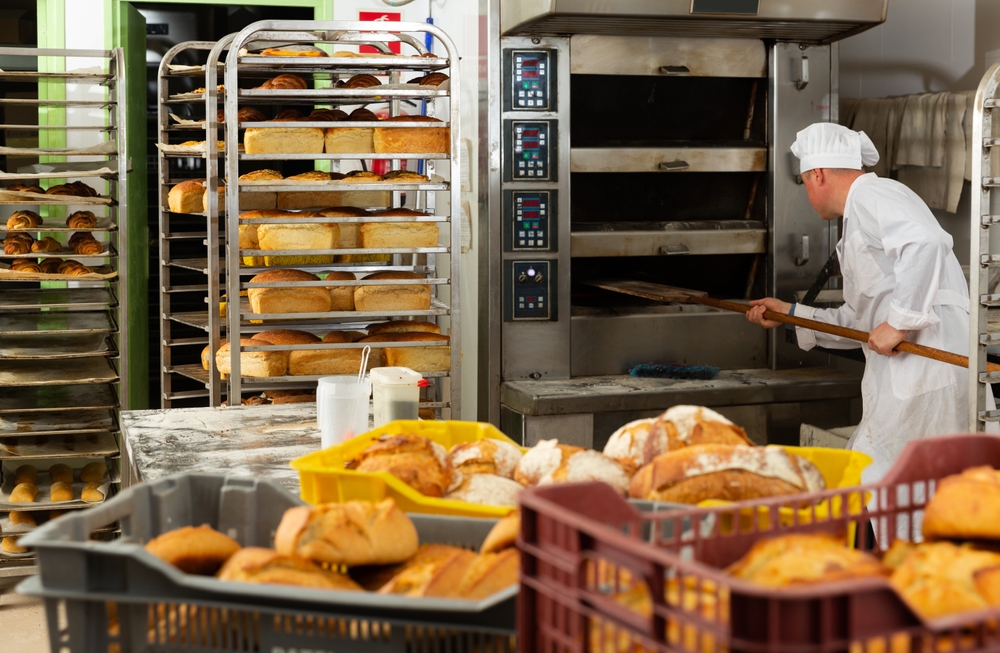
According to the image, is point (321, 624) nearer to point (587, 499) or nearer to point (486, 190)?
point (587, 499)

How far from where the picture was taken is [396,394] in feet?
7.05

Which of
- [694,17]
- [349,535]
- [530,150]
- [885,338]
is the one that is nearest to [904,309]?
[885,338]

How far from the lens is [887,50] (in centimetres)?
461

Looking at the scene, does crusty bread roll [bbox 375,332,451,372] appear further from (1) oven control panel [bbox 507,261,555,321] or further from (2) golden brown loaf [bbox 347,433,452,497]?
(2) golden brown loaf [bbox 347,433,452,497]

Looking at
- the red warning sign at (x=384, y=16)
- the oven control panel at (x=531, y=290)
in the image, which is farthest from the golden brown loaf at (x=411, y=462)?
the red warning sign at (x=384, y=16)

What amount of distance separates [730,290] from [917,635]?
11.7ft

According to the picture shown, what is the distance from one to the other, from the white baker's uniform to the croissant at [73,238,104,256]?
286 centimetres

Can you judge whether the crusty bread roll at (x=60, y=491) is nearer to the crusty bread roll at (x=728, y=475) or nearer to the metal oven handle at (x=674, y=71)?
the metal oven handle at (x=674, y=71)

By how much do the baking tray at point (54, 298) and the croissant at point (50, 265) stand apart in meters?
0.13

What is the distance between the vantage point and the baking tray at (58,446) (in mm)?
3922

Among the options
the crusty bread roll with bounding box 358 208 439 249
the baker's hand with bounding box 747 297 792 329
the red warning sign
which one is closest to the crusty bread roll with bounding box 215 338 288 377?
the crusty bread roll with bounding box 358 208 439 249


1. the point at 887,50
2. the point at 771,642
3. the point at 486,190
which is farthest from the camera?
the point at 887,50

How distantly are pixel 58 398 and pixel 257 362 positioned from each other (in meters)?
1.31

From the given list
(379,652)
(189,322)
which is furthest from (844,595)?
(189,322)
